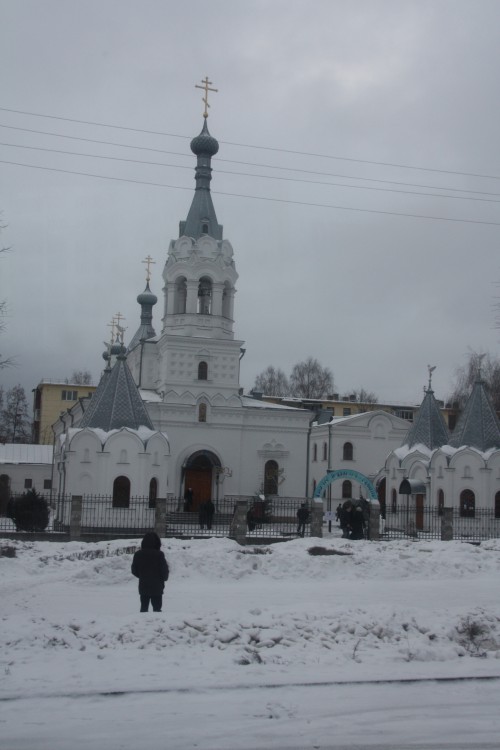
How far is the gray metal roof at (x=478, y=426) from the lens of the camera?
1224 inches

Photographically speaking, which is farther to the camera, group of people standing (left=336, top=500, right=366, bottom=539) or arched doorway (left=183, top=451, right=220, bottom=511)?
arched doorway (left=183, top=451, right=220, bottom=511)

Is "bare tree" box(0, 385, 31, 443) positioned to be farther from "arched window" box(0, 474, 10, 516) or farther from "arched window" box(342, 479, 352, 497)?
"arched window" box(342, 479, 352, 497)

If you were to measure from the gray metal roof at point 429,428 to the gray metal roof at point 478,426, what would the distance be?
Result: 180cm

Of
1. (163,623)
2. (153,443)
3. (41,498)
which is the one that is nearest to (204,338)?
(153,443)

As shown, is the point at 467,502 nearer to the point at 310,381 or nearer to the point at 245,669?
the point at 245,669

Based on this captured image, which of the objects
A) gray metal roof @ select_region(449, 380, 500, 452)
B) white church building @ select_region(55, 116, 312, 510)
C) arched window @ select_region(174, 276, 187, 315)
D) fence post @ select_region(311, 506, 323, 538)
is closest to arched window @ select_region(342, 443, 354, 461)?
white church building @ select_region(55, 116, 312, 510)

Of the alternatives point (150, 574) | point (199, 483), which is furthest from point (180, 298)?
point (150, 574)

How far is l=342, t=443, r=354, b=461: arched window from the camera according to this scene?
4434cm

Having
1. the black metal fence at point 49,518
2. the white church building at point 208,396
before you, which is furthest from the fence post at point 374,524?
the white church building at point 208,396

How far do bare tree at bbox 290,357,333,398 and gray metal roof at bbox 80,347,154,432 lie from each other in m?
46.3

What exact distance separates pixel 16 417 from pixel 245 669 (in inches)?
2526

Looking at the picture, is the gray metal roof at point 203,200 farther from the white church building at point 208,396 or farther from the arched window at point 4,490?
the arched window at point 4,490

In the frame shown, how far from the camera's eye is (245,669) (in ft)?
28.2

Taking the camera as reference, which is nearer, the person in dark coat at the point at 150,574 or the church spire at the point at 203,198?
the person in dark coat at the point at 150,574
